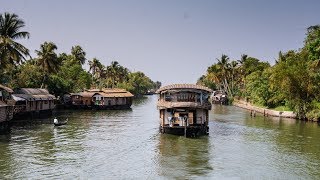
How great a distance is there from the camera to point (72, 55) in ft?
355

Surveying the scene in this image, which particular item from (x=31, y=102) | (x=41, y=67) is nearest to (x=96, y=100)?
(x=41, y=67)

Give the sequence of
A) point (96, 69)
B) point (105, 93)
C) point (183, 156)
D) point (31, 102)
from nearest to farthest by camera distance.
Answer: point (183, 156) → point (31, 102) → point (105, 93) → point (96, 69)

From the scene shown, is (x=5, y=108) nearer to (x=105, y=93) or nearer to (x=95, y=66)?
(x=105, y=93)

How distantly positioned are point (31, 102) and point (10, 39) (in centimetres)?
1099

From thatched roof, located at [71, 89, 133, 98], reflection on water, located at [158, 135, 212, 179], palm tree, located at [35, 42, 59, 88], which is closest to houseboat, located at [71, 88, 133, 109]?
thatched roof, located at [71, 89, 133, 98]

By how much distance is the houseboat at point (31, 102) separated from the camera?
53.2m

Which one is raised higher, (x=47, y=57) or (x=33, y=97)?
(x=47, y=57)

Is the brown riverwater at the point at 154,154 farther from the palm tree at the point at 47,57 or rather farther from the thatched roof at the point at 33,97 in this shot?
the palm tree at the point at 47,57

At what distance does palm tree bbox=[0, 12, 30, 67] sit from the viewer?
48812 mm

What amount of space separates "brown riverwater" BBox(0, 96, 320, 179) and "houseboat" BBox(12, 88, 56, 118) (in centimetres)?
733

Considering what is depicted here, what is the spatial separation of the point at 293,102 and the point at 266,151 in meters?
27.2

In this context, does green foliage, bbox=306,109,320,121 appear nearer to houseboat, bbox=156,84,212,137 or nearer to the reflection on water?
houseboat, bbox=156,84,212,137

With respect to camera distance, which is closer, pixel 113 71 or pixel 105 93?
pixel 105 93

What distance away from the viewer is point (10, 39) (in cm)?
4912
